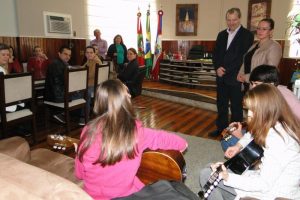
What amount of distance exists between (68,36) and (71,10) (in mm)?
610

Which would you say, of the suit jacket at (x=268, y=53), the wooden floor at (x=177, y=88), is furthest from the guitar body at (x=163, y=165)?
the wooden floor at (x=177, y=88)

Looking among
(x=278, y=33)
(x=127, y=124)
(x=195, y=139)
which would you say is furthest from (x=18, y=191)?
(x=278, y=33)

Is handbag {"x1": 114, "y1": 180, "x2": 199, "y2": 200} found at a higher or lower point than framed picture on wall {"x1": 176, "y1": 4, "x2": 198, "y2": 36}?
lower

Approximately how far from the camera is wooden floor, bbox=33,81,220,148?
3.75m

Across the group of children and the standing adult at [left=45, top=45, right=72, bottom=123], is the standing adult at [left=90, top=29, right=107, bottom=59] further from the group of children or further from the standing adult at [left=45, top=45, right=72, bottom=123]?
the group of children

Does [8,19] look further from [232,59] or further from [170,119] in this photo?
[232,59]

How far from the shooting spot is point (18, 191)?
771 mm

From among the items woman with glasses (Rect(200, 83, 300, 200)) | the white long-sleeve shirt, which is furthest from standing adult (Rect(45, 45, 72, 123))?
the white long-sleeve shirt

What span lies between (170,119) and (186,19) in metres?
4.62

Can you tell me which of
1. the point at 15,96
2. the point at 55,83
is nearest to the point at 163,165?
the point at 15,96

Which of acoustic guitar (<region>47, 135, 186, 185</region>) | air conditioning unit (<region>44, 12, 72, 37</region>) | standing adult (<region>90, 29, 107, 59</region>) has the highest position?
air conditioning unit (<region>44, 12, 72, 37</region>)

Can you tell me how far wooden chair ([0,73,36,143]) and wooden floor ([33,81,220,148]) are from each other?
0.46m

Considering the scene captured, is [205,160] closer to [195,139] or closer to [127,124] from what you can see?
[195,139]

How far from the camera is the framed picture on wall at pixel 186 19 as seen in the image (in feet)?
26.0
